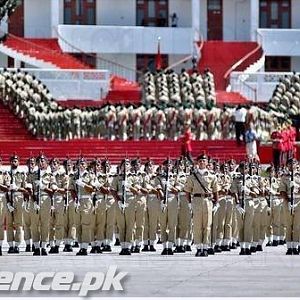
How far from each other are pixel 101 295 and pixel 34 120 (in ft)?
85.0

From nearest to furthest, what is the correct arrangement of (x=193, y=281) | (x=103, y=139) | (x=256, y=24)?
(x=193, y=281)
(x=103, y=139)
(x=256, y=24)

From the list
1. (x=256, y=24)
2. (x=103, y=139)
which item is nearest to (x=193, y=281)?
(x=103, y=139)

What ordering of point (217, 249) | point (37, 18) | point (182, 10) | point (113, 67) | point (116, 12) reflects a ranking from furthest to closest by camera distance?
point (182, 10) → point (116, 12) → point (37, 18) → point (113, 67) → point (217, 249)

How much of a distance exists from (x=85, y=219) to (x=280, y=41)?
3664cm

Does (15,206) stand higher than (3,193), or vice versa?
(3,193)

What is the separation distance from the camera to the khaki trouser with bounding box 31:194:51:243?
25391 mm

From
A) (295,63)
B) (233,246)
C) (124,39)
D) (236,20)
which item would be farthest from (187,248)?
(236,20)

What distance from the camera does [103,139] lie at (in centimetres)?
4344

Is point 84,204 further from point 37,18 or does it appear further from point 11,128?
point 37,18

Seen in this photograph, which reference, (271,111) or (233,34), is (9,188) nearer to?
(271,111)

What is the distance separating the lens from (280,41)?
200 feet

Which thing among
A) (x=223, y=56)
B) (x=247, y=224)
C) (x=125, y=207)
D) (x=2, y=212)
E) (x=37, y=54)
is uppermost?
(x=37, y=54)

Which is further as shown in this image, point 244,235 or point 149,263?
point 244,235

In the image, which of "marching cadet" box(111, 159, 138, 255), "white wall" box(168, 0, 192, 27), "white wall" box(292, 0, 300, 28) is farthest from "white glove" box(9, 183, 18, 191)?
"white wall" box(292, 0, 300, 28)
